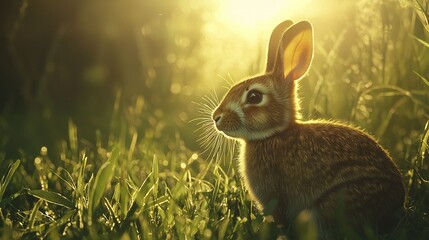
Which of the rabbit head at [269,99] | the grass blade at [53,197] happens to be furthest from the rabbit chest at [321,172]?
the grass blade at [53,197]

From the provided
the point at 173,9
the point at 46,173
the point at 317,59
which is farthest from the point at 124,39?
the point at 46,173

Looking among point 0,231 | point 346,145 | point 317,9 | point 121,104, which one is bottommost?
point 121,104

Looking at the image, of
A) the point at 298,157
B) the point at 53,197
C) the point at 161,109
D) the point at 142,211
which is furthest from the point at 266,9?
the point at 161,109

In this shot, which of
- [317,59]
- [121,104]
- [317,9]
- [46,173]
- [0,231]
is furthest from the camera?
[121,104]

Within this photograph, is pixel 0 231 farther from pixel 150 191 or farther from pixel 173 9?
pixel 173 9

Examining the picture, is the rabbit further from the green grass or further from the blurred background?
the blurred background

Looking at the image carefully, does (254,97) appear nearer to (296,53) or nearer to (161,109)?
(296,53)

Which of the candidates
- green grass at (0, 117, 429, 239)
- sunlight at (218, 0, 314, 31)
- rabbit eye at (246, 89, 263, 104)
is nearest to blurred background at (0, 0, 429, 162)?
sunlight at (218, 0, 314, 31)
